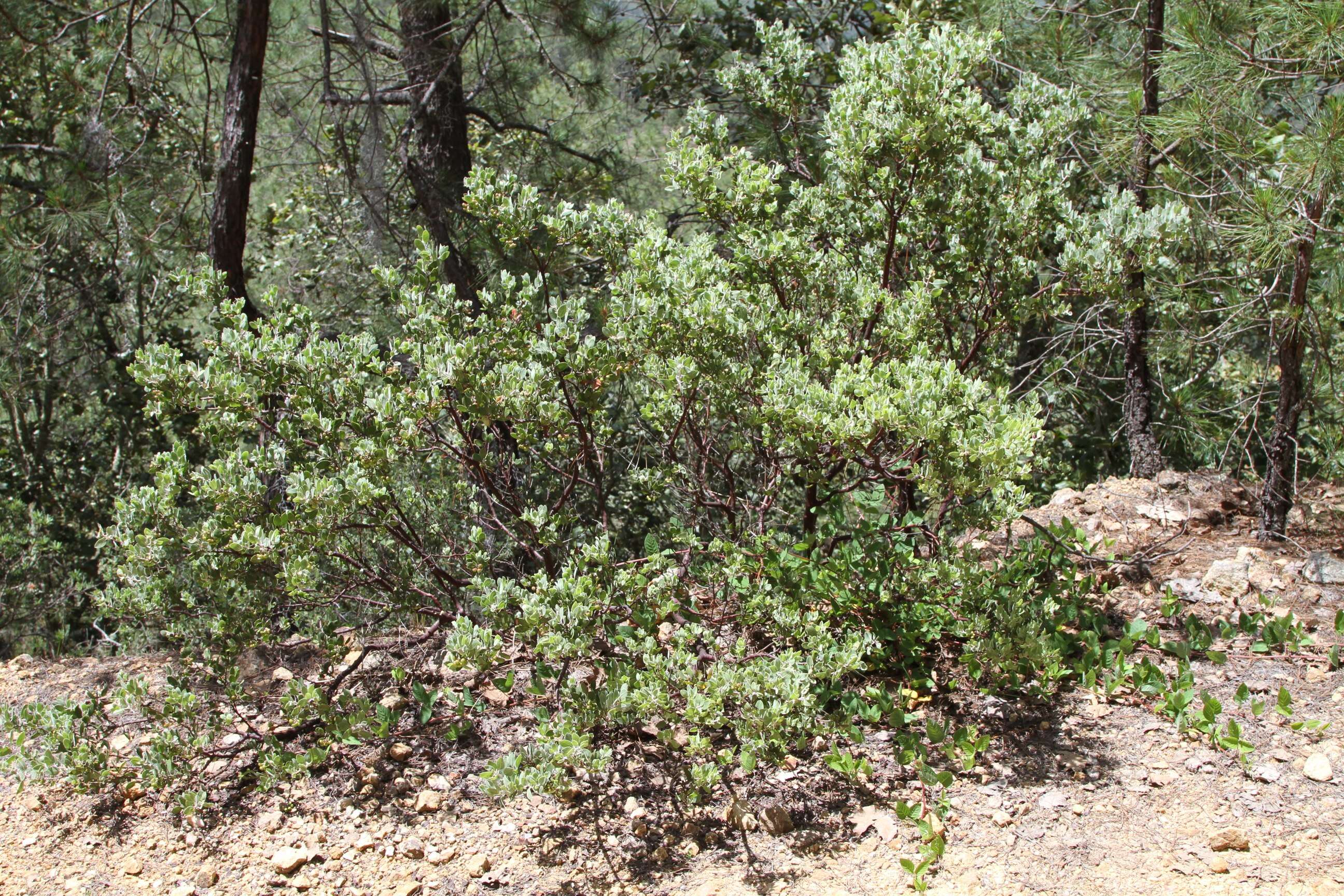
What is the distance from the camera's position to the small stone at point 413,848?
2811 millimetres

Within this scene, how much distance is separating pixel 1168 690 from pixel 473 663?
2.12 metres

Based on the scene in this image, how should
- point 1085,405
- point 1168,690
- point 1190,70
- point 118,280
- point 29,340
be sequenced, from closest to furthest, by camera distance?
point 1168,690 < point 1190,70 < point 29,340 < point 1085,405 < point 118,280

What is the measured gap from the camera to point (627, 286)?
3.21 meters

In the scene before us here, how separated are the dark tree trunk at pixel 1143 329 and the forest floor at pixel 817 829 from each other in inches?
58.8

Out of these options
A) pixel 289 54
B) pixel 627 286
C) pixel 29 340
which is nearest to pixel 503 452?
pixel 627 286

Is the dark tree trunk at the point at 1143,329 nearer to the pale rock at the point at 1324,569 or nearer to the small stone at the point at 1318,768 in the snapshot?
the pale rock at the point at 1324,569

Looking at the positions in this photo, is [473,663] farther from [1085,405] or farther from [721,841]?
[1085,405]

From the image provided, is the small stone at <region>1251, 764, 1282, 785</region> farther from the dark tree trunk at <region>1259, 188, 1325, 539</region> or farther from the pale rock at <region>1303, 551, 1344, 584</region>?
the dark tree trunk at <region>1259, 188, 1325, 539</region>

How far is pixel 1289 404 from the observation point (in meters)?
4.01

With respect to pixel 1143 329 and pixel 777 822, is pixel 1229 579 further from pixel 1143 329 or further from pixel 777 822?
pixel 777 822

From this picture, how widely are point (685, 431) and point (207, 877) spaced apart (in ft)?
6.89

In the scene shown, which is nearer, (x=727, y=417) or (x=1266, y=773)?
(x=1266, y=773)

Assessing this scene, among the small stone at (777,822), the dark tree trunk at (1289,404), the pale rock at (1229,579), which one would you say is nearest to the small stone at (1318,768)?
the pale rock at (1229,579)

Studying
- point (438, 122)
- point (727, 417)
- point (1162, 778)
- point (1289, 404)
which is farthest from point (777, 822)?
point (438, 122)
